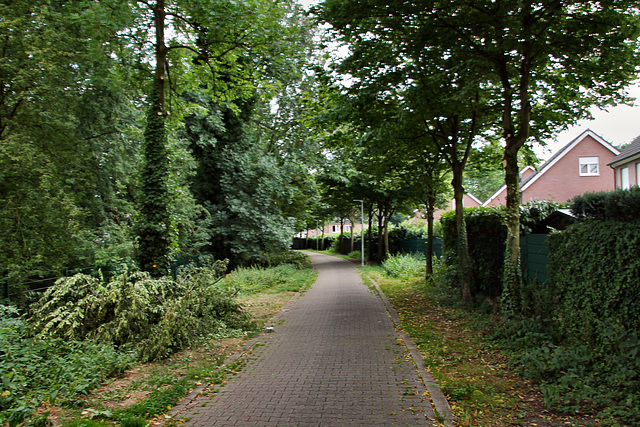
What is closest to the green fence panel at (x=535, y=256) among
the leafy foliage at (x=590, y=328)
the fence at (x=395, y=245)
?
the leafy foliage at (x=590, y=328)

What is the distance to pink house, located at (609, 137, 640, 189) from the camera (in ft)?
70.5

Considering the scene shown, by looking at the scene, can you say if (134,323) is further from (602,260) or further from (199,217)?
(199,217)

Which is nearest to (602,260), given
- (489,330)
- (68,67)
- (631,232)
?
(631,232)

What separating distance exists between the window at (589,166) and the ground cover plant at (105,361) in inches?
1284

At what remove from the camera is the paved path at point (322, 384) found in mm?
4465

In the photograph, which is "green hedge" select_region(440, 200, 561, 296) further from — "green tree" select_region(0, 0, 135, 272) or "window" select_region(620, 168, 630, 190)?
"window" select_region(620, 168, 630, 190)

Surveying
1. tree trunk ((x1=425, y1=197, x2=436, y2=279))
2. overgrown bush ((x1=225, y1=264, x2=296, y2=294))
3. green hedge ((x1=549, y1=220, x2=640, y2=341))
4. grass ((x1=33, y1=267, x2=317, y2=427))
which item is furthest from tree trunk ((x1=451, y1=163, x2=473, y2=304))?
overgrown bush ((x1=225, y1=264, x2=296, y2=294))

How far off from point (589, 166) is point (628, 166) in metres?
10.1

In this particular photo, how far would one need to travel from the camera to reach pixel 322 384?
5.49 meters

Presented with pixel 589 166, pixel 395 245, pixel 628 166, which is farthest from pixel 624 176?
pixel 395 245

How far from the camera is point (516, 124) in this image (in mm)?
10648

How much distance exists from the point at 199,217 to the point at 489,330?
16.6 metres

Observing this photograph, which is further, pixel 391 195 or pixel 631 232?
pixel 391 195

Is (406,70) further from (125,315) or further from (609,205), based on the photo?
(125,315)
